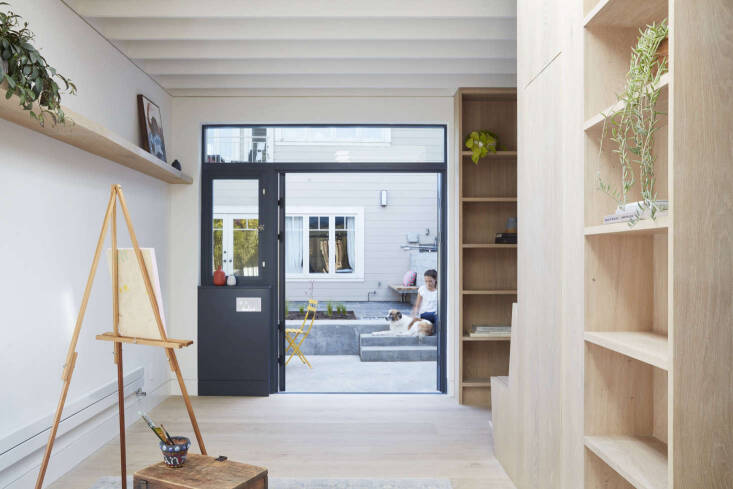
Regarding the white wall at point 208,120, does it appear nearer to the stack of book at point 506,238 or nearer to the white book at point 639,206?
the stack of book at point 506,238

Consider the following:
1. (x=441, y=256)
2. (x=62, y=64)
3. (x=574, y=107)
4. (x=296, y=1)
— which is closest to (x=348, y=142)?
(x=441, y=256)

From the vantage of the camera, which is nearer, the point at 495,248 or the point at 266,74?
the point at 266,74

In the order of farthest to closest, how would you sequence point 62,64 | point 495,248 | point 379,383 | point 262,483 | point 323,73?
point 379,383, point 495,248, point 323,73, point 62,64, point 262,483

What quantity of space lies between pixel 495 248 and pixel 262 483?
3.34m

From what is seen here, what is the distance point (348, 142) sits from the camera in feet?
17.2

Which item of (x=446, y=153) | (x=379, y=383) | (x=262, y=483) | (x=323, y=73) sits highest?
(x=323, y=73)

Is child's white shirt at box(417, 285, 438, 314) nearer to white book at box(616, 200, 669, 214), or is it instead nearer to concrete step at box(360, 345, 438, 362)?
concrete step at box(360, 345, 438, 362)

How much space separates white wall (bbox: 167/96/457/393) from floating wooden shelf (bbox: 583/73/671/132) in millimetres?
3171

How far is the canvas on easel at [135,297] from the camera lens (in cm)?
277

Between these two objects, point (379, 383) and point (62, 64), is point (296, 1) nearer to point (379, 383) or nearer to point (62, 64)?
point (62, 64)

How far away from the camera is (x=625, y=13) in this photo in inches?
74.1

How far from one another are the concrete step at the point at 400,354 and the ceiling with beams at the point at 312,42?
140 inches

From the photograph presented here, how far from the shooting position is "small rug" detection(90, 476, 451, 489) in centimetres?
308

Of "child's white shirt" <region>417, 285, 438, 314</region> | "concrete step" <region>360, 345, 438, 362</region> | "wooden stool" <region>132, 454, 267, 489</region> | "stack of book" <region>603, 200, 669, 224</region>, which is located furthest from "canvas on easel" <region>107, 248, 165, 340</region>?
"child's white shirt" <region>417, 285, 438, 314</region>
